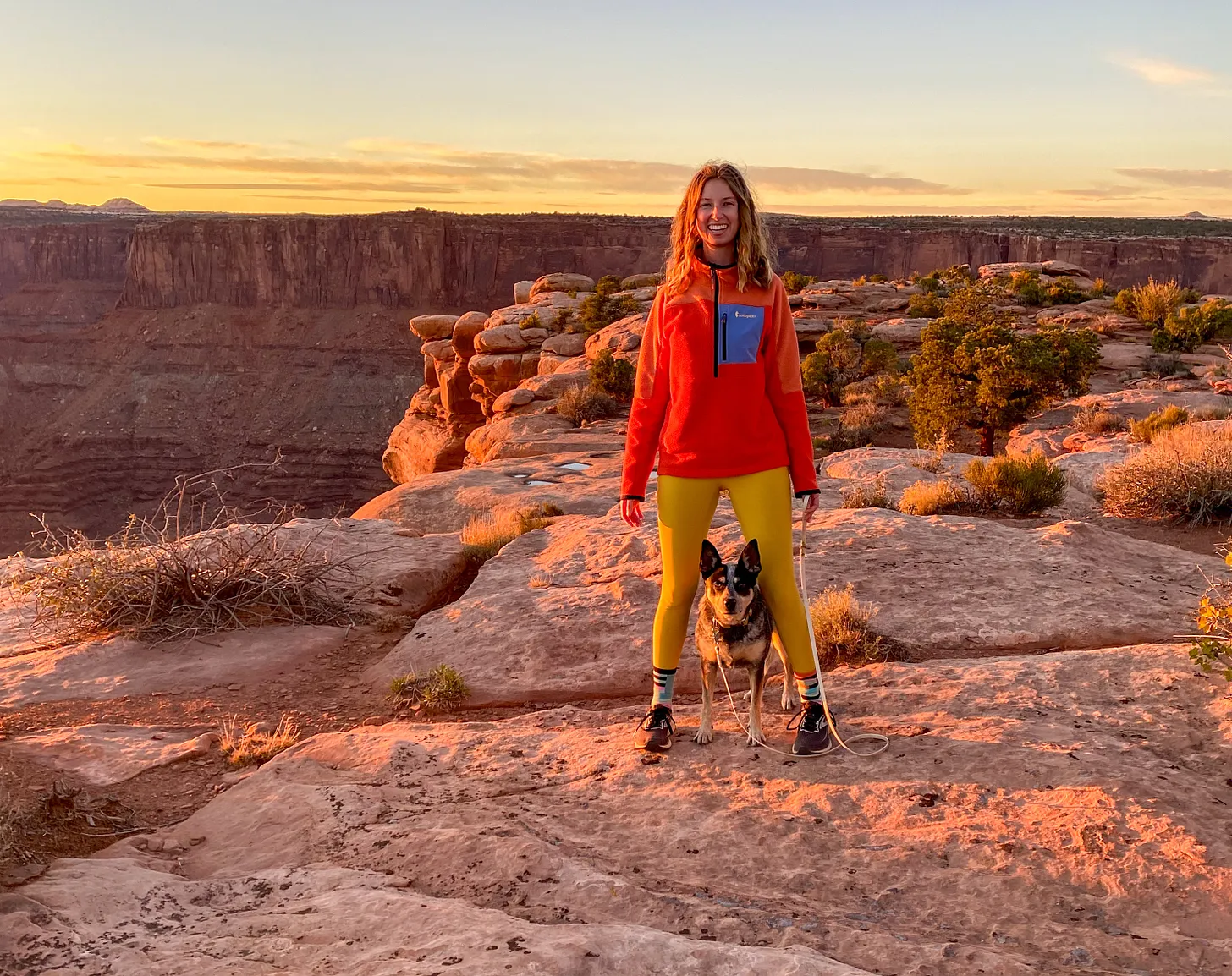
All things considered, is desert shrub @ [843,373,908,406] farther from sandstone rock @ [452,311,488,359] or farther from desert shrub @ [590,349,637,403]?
sandstone rock @ [452,311,488,359]

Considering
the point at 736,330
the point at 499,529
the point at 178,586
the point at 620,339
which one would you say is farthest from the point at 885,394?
the point at 736,330

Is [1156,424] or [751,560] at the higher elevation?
[1156,424]

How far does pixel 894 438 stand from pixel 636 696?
46.6 feet

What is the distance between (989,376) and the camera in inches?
609

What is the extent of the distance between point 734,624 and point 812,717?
56 centimetres

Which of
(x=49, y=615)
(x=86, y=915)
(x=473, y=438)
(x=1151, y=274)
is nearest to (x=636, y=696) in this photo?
(x=86, y=915)

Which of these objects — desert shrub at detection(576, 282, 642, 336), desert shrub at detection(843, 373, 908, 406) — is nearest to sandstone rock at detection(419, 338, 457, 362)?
desert shrub at detection(576, 282, 642, 336)

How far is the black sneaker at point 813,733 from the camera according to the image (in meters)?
3.91

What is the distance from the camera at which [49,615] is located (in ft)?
22.4

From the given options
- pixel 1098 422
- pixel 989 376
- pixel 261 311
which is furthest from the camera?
pixel 261 311

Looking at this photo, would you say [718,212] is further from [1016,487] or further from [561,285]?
[561,285]

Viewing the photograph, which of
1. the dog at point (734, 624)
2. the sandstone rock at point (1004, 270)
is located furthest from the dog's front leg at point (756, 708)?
the sandstone rock at point (1004, 270)

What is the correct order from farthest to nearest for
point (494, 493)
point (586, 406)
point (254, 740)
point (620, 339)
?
point (620, 339), point (586, 406), point (494, 493), point (254, 740)

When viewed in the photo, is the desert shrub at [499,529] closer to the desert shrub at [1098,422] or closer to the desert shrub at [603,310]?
the desert shrub at [1098,422]
